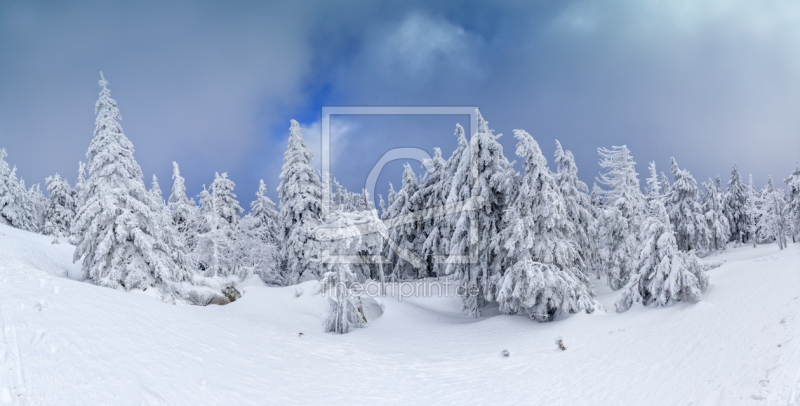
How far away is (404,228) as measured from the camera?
2803 centimetres

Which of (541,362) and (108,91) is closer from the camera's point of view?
(541,362)

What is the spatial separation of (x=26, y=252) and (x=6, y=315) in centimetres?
1587

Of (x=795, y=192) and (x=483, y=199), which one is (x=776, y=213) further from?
(x=483, y=199)

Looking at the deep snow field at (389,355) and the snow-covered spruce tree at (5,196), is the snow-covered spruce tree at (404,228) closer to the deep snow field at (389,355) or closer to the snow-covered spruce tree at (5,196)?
the deep snow field at (389,355)

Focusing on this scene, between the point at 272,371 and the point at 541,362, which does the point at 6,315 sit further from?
the point at 541,362

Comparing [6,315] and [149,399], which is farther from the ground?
[6,315]

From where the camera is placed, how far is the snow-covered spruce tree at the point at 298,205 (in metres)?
23.1

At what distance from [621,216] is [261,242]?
26779 millimetres

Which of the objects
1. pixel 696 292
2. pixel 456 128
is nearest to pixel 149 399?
pixel 696 292

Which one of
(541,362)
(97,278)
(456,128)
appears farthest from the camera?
(456,128)

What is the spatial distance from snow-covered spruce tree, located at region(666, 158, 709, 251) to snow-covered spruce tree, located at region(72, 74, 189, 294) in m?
40.3

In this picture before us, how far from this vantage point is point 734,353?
7.62 metres

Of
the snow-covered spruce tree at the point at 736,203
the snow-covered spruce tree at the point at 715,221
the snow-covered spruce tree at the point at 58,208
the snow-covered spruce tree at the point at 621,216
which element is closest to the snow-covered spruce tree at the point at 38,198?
the snow-covered spruce tree at the point at 58,208

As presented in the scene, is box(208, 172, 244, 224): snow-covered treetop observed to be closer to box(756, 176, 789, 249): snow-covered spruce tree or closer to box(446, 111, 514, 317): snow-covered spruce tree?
box(446, 111, 514, 317): snow-covered spruce tree
